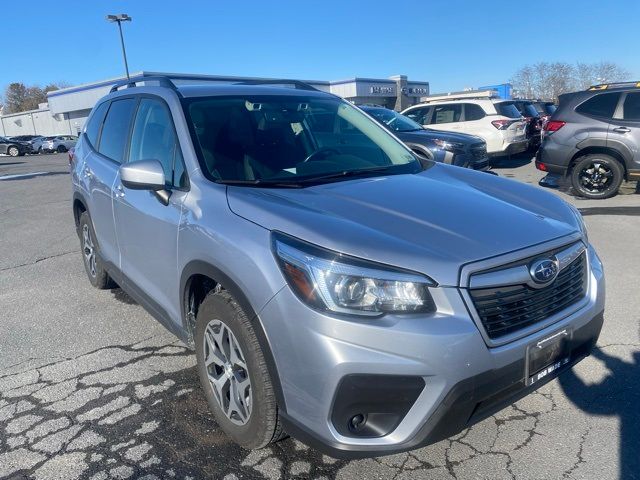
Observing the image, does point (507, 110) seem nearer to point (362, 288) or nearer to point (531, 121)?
point (531, 121)

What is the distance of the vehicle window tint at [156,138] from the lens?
3102 mm

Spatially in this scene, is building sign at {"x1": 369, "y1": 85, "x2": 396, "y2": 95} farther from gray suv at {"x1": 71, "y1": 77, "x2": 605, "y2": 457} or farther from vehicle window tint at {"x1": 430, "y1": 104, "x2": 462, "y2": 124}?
gray suv at {"x1": 71, "y1": 77, "x2": 605, "y2": 457}

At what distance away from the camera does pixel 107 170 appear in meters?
4.02

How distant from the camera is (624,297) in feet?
14.5

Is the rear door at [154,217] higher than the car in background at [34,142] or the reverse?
higher

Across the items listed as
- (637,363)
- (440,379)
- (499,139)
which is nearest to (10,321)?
(440,379)

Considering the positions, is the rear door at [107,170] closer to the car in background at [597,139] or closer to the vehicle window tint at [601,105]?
the car in background at [597,139]

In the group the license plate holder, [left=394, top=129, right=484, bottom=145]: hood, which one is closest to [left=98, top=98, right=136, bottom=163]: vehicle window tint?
the license plate holder

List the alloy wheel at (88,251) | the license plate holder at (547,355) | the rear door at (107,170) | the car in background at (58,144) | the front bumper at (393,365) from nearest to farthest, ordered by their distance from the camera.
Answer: the front bumper at (393,365)
the license plate holder at (547,355)
the rear door at (107,170)
the alloy wheel at (88,251)
the car in background at (58,144)

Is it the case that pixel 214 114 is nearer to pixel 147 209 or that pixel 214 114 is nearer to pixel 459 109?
pixel 147 209

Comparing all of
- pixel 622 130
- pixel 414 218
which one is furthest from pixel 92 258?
pixel 622 130

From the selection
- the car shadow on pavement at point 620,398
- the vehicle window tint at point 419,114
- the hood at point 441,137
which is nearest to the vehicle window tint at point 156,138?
the car shadow on pavement at point 620,398

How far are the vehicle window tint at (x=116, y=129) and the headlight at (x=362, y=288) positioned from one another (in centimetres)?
248

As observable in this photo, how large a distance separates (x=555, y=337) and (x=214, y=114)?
2.32 m
